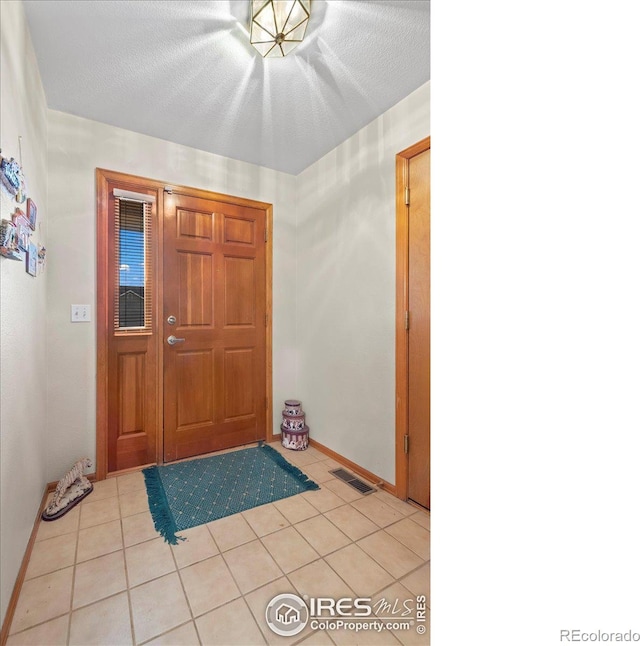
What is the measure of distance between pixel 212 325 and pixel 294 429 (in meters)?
1.12

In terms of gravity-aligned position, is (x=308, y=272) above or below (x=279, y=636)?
above

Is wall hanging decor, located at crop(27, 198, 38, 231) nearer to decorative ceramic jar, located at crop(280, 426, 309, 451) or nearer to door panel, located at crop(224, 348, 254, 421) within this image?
door panel, located at crop(224, 348, 254, 421)

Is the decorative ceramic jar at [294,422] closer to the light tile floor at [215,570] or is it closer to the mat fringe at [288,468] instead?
the mat fringe at [288,468]

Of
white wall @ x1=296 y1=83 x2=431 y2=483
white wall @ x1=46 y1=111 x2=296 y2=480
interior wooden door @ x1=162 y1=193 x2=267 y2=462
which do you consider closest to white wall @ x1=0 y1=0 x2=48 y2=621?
white wall @ x1=46 y1=111 x2=296 y2=480

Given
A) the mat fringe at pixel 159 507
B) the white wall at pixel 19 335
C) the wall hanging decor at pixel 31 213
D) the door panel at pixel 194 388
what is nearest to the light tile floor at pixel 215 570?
the mat fringe at pixel 159 507

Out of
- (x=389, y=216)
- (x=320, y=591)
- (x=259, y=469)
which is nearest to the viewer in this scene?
(x=320, y=591)

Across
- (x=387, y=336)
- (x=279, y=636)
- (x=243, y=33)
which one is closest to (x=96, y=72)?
(x=243, y=33)

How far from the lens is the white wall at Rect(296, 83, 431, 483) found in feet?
7.28

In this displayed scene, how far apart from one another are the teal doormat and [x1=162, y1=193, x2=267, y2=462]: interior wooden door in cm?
22

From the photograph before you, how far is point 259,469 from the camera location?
2.53 metres

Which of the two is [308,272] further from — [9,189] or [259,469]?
[9,189]

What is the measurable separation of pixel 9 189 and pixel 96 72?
110cm

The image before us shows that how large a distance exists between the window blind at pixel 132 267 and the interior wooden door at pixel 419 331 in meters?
1.91
